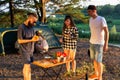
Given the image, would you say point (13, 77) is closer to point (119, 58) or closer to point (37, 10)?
point (119, 58)

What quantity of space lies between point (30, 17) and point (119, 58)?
544 centimetres

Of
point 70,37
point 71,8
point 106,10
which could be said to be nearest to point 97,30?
point 70,37

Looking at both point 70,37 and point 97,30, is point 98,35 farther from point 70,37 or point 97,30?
point 70,37

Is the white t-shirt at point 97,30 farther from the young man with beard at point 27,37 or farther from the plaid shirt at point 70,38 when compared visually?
the young man with beard at point 27,37

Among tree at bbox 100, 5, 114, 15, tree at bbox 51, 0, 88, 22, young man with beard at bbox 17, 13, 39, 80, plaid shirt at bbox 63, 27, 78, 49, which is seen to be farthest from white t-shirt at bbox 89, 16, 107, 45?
tree at bbox 100, 5, 114, 15

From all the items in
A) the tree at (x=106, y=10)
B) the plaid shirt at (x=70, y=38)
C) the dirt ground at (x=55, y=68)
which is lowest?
the tree at (x=106, y=10)

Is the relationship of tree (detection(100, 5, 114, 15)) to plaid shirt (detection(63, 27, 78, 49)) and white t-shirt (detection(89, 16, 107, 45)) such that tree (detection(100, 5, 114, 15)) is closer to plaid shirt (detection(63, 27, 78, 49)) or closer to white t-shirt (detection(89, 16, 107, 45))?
plaid shirt (detection(63, 27, 78, 49))

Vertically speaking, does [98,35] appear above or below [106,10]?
above

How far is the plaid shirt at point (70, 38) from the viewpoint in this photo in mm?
7145

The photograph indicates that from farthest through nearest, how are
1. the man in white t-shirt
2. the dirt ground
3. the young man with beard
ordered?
the dirt ground → the man in white t-shirt → the young man with beard

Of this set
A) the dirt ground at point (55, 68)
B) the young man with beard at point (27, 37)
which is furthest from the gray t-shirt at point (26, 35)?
the dirt ground at point (55, 68)

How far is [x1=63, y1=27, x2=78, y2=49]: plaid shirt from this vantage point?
23.4 feet

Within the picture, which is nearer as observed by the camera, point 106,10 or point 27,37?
point 27,37

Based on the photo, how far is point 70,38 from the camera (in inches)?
283
